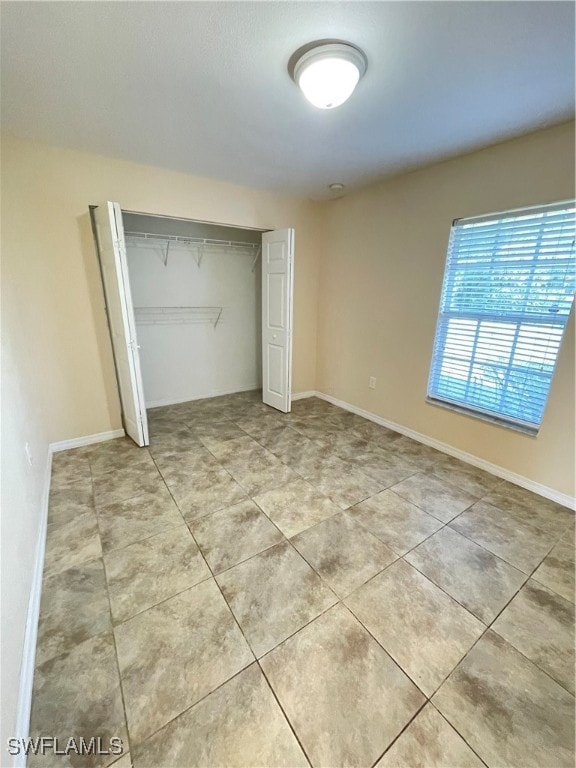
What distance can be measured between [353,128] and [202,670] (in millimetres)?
3104

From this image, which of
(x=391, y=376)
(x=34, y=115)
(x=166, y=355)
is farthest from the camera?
(x=166, y=355)

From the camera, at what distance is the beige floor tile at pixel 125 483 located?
2.25 metres

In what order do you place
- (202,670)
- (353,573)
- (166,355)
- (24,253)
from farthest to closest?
(166,355), (24,253), (353,573), (202,670)

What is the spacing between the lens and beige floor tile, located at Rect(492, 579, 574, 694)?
1.29m

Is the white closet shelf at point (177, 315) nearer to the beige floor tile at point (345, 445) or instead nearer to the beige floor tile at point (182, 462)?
the beige floor tile at point (182, 462)

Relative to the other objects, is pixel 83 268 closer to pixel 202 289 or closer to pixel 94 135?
pixel 94 135

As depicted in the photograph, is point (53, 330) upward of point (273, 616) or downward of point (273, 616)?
upward

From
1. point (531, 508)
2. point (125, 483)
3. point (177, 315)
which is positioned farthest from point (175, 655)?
point (177, 315)

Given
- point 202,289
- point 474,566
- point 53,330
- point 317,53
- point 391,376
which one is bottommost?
point 474,566

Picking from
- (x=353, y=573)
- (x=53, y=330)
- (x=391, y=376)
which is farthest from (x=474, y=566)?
(x=53, y=330)

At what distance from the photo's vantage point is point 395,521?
81.2 inches

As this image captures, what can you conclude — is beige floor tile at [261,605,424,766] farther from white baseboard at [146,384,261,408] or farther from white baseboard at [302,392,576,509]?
white baseboard at [146,384,261,408]

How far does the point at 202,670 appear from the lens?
124cm

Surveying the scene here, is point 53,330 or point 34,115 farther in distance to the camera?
point 53,330
